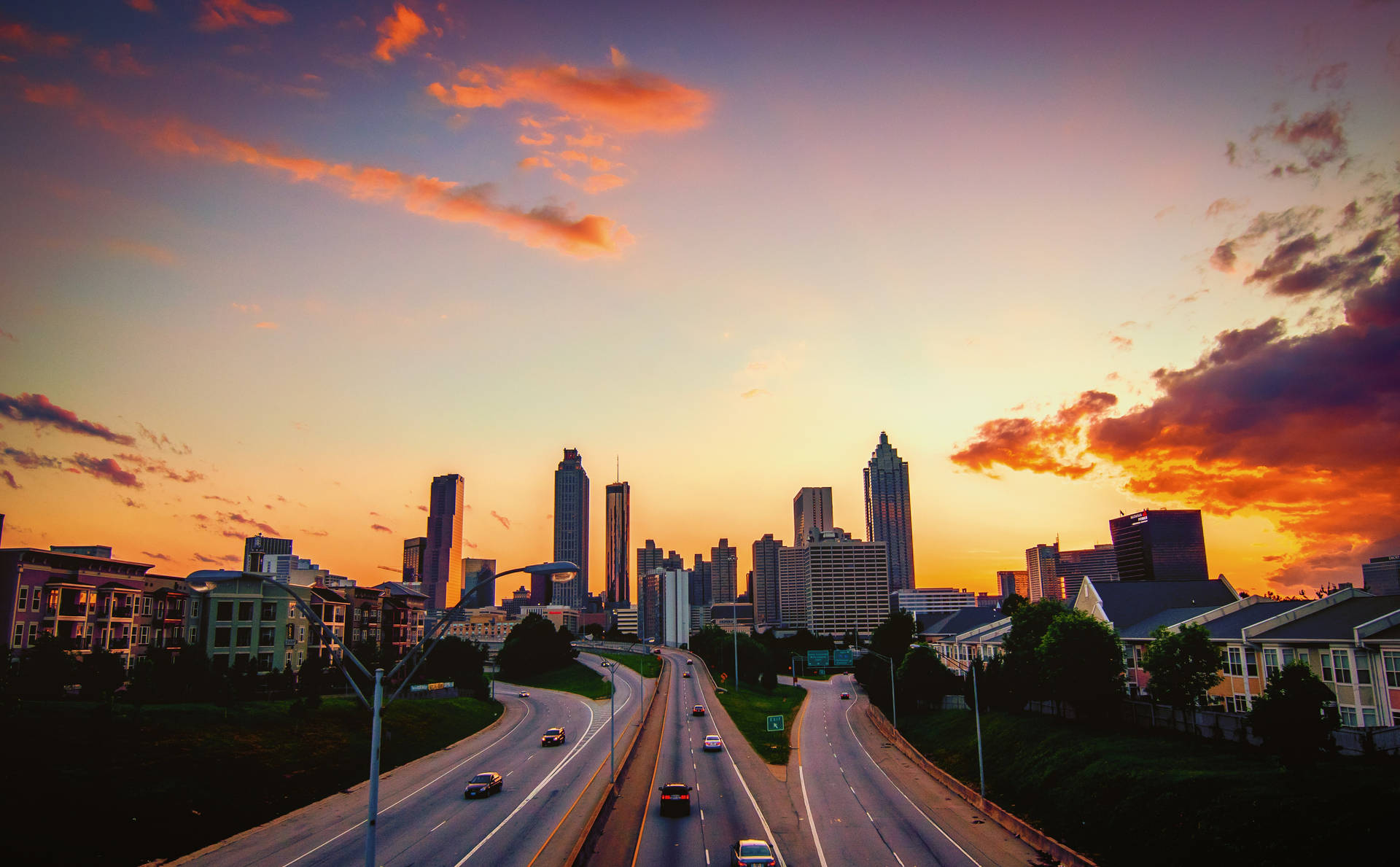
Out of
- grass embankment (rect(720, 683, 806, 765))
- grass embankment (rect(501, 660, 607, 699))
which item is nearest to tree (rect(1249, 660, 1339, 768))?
grass embankment (rect(720, 683, 806, 765))

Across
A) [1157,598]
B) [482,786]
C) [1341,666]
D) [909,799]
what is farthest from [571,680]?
[1341,666]

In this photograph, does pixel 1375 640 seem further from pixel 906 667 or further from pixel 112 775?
pixel 112 775

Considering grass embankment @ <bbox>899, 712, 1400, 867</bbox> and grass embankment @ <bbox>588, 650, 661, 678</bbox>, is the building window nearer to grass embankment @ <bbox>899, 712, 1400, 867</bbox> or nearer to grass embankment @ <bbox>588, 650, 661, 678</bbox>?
grass embankment @ <bbox>899, 712, 1400, 867</bbox>

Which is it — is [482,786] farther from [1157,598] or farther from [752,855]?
[1157,598]

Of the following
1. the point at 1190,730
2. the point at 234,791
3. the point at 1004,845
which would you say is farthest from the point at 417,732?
the point at 1190,730

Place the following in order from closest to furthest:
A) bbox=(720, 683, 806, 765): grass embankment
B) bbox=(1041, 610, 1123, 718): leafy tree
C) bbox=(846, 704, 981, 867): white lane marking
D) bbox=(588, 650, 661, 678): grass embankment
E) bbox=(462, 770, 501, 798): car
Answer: bbox=(846, 704, 981, 867): white lane marking < bbox=(462, 770, 501, 798): car < bbox=(1041, 610, 1123, 718): leafy tree < bbox=(720, 683, 806, 765): grass embankment < bbox=(588, 650, 661, 678): grass embankment
